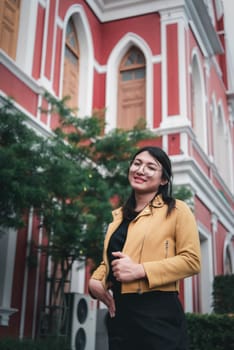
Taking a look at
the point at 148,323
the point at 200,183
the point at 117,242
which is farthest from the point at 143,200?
the point at 200,183

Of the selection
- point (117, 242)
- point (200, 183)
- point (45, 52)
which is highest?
point (45, 52)

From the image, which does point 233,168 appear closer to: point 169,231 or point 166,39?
Answer: point 166,39

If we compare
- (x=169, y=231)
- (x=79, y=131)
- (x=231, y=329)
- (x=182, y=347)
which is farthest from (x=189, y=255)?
(x=231, y=329)

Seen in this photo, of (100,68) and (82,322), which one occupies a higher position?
(100,68)

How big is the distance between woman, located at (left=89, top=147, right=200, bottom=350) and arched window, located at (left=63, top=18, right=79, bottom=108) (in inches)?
342

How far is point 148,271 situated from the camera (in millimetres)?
1813

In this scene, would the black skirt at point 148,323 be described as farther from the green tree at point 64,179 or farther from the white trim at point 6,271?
the white trim at point 6,271

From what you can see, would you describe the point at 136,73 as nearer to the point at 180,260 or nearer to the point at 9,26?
the point at 9,26

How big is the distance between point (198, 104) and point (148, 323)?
40.6 feet

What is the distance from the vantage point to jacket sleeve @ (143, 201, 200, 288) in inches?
71.5

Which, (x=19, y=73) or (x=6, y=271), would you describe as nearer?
(x=6, y=271)

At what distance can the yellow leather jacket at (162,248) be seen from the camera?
183 centimetres

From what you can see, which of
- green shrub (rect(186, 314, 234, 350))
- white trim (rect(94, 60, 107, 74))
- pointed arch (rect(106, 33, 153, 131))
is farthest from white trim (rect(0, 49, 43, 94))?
green shrub (rect(186, 314, 234, 350))

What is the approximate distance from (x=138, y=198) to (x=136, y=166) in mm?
135
